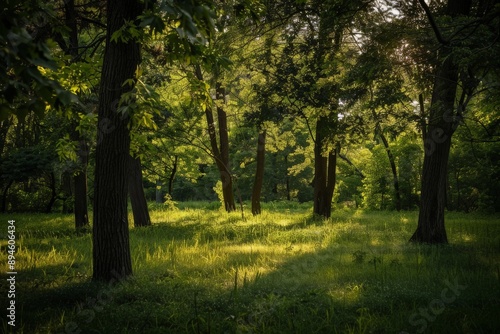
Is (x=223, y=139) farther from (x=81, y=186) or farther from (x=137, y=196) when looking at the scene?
(x=81, y=186)

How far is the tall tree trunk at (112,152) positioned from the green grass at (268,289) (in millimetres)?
540

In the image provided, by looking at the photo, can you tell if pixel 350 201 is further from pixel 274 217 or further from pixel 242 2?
pixel 242 2

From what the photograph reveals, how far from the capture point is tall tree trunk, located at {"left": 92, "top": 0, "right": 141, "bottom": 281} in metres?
5.88

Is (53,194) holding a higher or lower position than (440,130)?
lower

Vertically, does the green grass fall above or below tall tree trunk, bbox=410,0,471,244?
below

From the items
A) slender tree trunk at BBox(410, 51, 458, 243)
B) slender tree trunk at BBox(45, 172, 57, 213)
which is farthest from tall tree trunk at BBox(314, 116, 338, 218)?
slender tree trunk at BBox(45, 172, 57, 213)

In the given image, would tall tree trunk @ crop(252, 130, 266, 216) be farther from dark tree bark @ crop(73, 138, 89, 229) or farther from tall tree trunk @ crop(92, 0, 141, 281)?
tall tree trunk @ crop(92, 0, 141, 281)

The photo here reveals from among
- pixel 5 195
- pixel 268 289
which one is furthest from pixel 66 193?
pixel 268 289

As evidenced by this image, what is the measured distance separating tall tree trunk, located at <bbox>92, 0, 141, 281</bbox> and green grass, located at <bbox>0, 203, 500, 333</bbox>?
54 cm

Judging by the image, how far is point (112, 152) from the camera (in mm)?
5934

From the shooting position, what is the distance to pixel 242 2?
5.83 metres

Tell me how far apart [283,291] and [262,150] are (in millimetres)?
13190

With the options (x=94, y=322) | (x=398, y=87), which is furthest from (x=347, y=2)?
(x=94, y=322)

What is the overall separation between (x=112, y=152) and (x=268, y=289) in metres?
3.29
